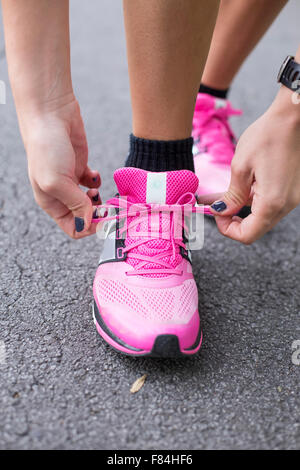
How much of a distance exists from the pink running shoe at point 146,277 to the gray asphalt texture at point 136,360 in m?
0.06

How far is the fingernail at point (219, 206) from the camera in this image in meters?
0.84

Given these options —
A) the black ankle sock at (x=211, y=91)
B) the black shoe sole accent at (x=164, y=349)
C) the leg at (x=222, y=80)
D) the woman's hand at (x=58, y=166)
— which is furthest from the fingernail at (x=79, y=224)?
the black ankle sock at (x=211, y=91)

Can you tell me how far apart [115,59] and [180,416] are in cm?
193

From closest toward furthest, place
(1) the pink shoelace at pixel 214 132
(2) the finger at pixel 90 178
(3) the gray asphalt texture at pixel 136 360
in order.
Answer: (3) the gray asphalt texture at pixel 136 360
(2) the finger at pixel 90 178
(1) the pink shoelace at pixel 214 132

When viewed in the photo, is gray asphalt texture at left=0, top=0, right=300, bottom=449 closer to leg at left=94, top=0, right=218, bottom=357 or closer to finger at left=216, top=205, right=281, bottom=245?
leg at left=94, top=0, right=218, bottom=357

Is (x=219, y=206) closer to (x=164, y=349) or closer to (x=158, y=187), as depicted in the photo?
(x=158, y=187)

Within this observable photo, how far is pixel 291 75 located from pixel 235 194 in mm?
226

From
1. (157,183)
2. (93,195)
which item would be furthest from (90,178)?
(157,183)

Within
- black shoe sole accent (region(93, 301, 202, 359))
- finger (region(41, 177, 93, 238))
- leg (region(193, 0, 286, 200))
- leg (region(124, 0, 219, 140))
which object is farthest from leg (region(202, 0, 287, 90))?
black shoe sole accent (region(93, 301, 202, 359))

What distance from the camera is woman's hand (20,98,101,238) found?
2.44ft

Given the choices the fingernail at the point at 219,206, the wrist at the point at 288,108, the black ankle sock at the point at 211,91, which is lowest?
the fingernail at the point at 219,206

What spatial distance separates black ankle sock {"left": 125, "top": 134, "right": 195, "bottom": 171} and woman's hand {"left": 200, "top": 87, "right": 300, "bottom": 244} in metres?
0.16

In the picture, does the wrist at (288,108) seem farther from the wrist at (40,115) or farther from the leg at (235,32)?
the leg at (235,32)
